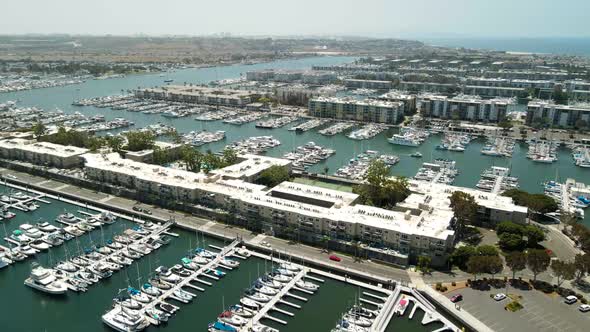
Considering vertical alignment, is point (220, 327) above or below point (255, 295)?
below

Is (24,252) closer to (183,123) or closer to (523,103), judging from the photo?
(183,123)

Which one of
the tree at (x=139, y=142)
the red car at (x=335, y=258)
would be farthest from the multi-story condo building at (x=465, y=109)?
the red car at (x=335, y=258)

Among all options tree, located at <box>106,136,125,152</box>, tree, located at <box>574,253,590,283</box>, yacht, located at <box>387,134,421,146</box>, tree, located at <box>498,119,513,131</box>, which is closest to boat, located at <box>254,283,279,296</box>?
tree, located at <box>574,253,590,283</box>

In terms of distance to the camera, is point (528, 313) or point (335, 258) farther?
point (335, 258)

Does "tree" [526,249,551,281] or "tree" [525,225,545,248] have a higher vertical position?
"tree" [526,249,551,281]

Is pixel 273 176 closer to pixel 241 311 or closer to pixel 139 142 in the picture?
pixel 241 311

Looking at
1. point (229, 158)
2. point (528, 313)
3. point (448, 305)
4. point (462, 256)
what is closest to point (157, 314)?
point (448, 305)

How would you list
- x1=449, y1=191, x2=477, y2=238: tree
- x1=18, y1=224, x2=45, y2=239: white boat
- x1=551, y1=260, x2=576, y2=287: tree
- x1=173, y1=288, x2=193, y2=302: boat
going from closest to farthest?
x1=551, y1=260, x2=576, y2=287: tree → x1=173, y1=288, x2=193, y2=302: boat → x1=449, y1=191, x2=477, y2=238: tree → x1=18, y1=224, x2=45, y2=239: white boat

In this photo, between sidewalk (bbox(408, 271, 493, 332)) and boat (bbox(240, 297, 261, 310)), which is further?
boat (bbox(240, 297, 261, 310))

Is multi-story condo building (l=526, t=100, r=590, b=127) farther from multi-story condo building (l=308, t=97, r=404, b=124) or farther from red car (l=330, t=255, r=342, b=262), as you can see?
red car (l=330, t=255, r=342, b=262)
